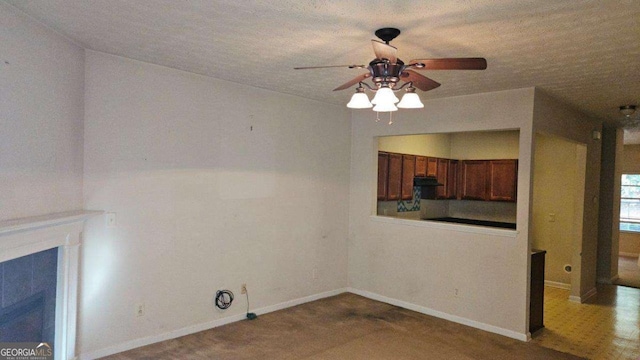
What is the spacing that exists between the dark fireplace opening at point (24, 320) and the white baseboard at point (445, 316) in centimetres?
370

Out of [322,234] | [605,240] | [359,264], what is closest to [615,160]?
[605,240]

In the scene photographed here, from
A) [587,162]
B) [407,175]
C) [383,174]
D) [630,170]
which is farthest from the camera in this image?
[630,170]

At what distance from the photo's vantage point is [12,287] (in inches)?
95.8

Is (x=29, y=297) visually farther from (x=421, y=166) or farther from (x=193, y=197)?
(x=421, y=166)

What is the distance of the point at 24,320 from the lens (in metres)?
2.57

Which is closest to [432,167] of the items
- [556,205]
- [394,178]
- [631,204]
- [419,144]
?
[419,144]

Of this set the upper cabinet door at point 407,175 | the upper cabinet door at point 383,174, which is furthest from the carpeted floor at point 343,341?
the upper cabinet door at point 407,175

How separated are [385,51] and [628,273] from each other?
785 centimetres

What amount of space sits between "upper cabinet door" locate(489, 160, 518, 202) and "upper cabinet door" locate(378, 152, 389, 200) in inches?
79.1

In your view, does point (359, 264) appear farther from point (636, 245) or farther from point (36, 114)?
point (636, 245)

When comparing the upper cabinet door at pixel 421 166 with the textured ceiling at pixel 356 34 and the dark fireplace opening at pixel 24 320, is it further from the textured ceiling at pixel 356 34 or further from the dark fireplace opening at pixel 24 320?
the dark fireplace opening at pixel 24 320

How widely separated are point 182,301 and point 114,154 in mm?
1549

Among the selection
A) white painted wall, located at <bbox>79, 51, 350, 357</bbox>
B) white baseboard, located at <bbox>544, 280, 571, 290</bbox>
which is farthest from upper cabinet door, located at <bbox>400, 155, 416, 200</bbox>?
white baseboard, located at <bbox>544, 280, 571, 290</bbox>

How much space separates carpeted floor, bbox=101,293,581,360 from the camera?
356 centimetres
